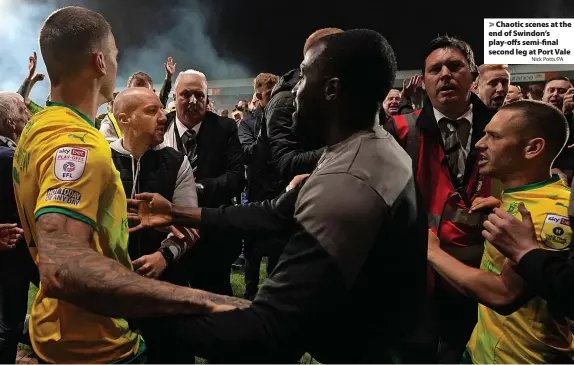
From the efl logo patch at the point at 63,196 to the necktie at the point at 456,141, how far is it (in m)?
2.09

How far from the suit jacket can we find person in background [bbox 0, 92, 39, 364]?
1.05 meters

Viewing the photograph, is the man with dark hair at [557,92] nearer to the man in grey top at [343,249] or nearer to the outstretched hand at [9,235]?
the man in grey top at [343,249]

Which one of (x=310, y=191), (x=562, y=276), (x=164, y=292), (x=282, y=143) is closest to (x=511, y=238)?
(x=562, y=276)

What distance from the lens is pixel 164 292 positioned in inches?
47.1

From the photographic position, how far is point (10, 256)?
3.11 metres

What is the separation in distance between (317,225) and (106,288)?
21.6 inches

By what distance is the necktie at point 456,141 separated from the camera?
280 cm

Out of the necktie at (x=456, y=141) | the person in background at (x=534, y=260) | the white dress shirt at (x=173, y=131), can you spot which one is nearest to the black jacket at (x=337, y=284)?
the person in background at (x=534, y=260)

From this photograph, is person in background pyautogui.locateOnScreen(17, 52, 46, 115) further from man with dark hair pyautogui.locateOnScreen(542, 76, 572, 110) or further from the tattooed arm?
man with dark hair pyautogui.locateOnScreen(542, 76, 572, 110)

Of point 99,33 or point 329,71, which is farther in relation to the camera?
point 99,33

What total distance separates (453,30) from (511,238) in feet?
48.3

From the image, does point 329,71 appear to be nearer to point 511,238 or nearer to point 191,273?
point 511,238

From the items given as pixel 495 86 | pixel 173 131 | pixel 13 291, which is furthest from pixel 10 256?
pixel 495 86
